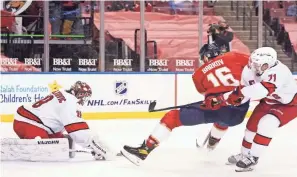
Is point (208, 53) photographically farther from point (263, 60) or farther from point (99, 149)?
point (99, 149)

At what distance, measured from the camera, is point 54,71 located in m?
7.64

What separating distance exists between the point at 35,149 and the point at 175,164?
839 millimetres

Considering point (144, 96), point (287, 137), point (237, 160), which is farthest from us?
point (144, 96)

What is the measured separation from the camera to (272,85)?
12.2ft

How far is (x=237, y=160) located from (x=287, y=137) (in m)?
1.66

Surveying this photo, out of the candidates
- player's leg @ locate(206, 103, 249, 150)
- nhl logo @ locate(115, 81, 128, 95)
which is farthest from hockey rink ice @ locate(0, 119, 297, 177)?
nhl logo @ locate(115, 81, 128, 95)

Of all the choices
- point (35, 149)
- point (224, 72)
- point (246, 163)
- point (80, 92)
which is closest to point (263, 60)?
point (224, 72)

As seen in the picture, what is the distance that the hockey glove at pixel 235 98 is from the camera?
12.4ft

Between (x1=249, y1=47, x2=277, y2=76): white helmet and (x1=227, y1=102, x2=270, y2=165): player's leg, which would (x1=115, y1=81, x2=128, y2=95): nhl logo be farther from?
(x1=249, y1=47, x2=277, y2=76): white helmet

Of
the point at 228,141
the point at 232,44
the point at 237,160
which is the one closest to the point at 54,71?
the point at 232,44

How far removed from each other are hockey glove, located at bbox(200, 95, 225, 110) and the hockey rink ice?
1.16ft

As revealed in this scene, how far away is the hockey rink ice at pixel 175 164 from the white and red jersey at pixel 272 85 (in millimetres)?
409

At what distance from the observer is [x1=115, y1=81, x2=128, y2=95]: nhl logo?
287 inches

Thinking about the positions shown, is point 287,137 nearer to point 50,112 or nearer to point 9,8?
point 50,112
